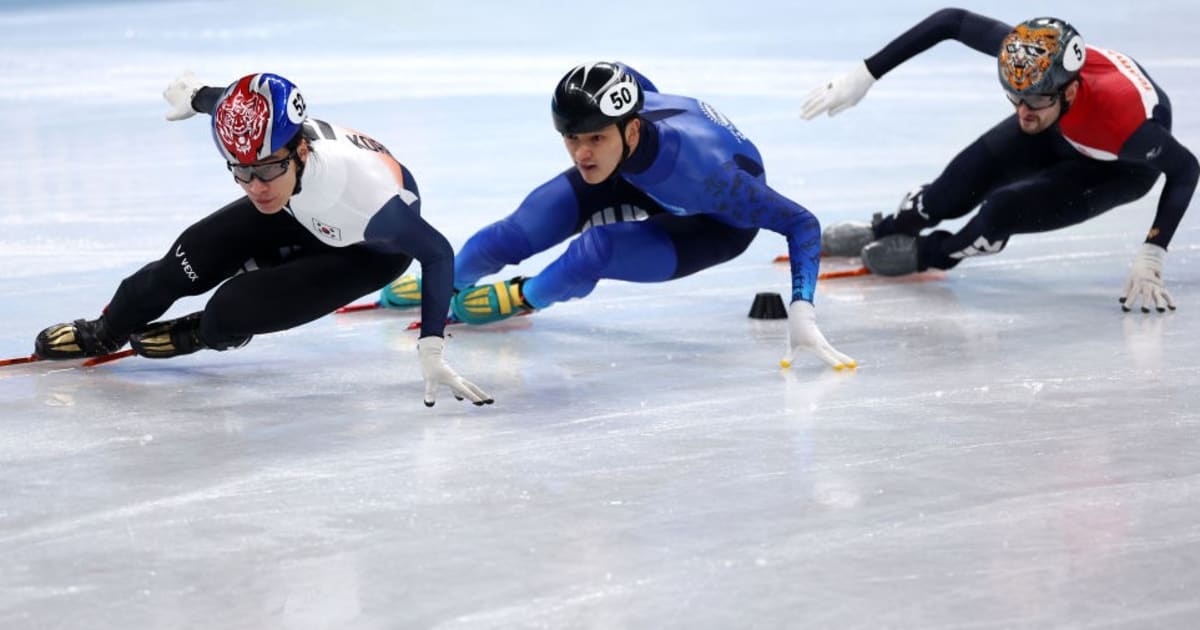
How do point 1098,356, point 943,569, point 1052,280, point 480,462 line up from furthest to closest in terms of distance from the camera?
point 1052,280, point 1098,356, point 480,462, point 943,569

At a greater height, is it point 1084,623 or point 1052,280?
point 1084,623

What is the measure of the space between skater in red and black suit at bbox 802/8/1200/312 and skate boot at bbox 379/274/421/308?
5.56 feet

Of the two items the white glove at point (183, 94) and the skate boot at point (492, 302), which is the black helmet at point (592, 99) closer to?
the skate boot at point (492, 302)

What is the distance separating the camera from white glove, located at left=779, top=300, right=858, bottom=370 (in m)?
5.22

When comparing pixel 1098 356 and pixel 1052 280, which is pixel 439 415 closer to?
pixel 1098 356

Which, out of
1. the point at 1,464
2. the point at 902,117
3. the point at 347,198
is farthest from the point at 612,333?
the point at 902,117

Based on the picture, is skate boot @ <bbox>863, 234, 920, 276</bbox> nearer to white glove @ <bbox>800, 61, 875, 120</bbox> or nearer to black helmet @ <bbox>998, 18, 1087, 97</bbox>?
white glove @ <bbox>800, 61, 875, 120</bbox>

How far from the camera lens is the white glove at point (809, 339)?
522 centimetres

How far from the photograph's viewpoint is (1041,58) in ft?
19.4

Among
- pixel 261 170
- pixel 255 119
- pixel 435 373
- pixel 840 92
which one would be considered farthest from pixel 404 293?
pixel 840 92

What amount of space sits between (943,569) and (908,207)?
388 centimetres

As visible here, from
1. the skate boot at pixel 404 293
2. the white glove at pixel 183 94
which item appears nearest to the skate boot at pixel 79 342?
the white glove at pixel 183 94

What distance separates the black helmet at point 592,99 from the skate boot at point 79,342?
1.57 metres

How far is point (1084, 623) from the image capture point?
2.99 metres
